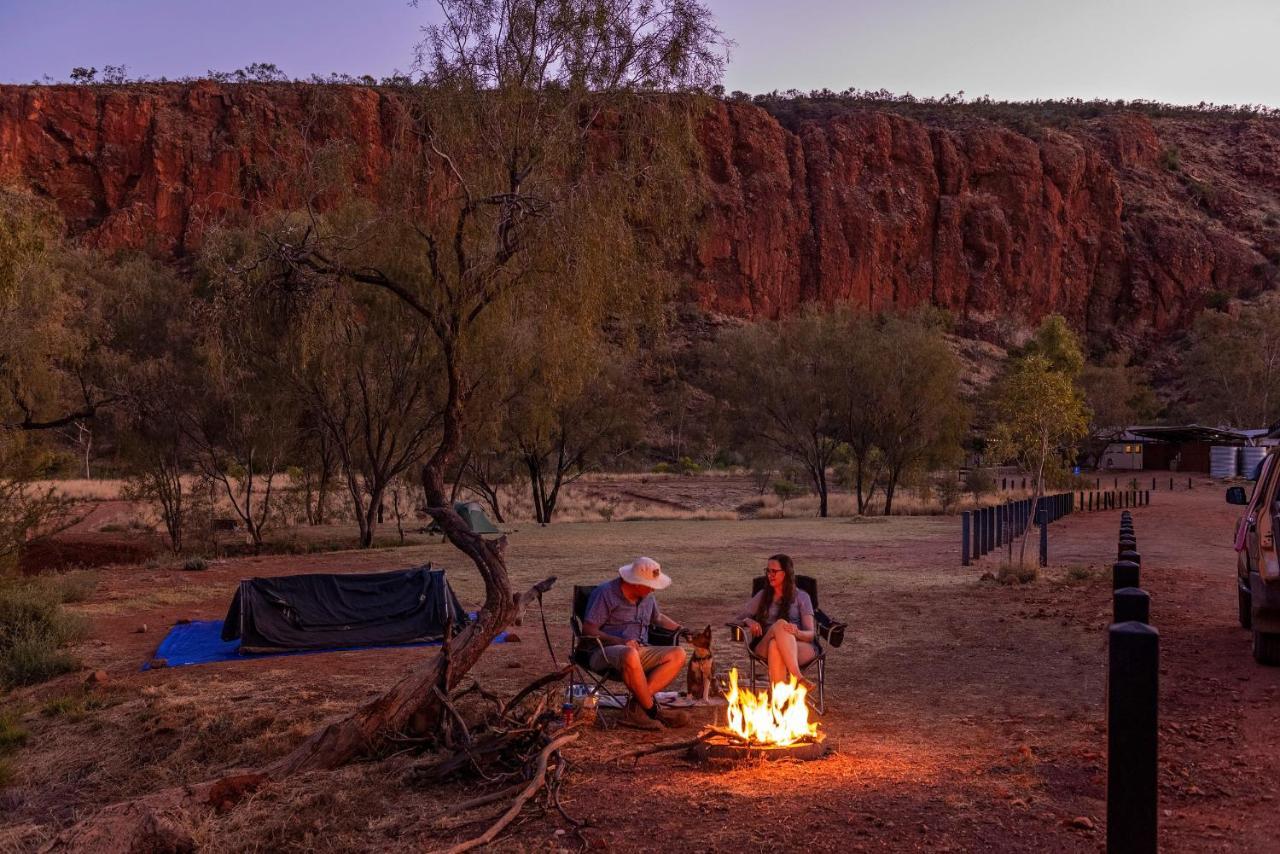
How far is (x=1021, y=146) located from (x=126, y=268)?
72.9m

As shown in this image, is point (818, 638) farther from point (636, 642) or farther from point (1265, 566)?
point (1265, 566)

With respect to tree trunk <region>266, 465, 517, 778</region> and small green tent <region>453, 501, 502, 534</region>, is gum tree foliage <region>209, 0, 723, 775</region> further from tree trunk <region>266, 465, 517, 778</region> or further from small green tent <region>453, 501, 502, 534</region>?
small green tent <region>453, 501, 502, 534</region>

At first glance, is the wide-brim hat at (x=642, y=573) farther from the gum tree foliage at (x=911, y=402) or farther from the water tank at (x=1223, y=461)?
the water tank at (x=1223, y=461)

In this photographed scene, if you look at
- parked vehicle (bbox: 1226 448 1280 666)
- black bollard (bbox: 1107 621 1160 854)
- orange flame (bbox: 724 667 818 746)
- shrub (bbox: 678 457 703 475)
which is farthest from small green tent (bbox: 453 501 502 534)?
shrub (bbox: 678 457 703 475)

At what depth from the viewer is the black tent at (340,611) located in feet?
35.4

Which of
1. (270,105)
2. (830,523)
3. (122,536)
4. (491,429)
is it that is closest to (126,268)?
(122,536)

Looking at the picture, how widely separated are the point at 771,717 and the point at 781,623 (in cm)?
112

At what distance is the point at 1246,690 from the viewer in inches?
281

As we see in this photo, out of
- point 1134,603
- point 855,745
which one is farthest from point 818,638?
point 1134,603

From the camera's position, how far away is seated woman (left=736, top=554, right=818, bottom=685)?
6.71m

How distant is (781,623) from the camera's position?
6.82m

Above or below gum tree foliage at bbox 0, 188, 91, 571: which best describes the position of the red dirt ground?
below

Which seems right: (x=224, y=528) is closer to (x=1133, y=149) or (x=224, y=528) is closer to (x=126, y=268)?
(x=126, y=268)

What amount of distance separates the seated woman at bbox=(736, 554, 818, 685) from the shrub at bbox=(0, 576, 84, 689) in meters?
6.85
